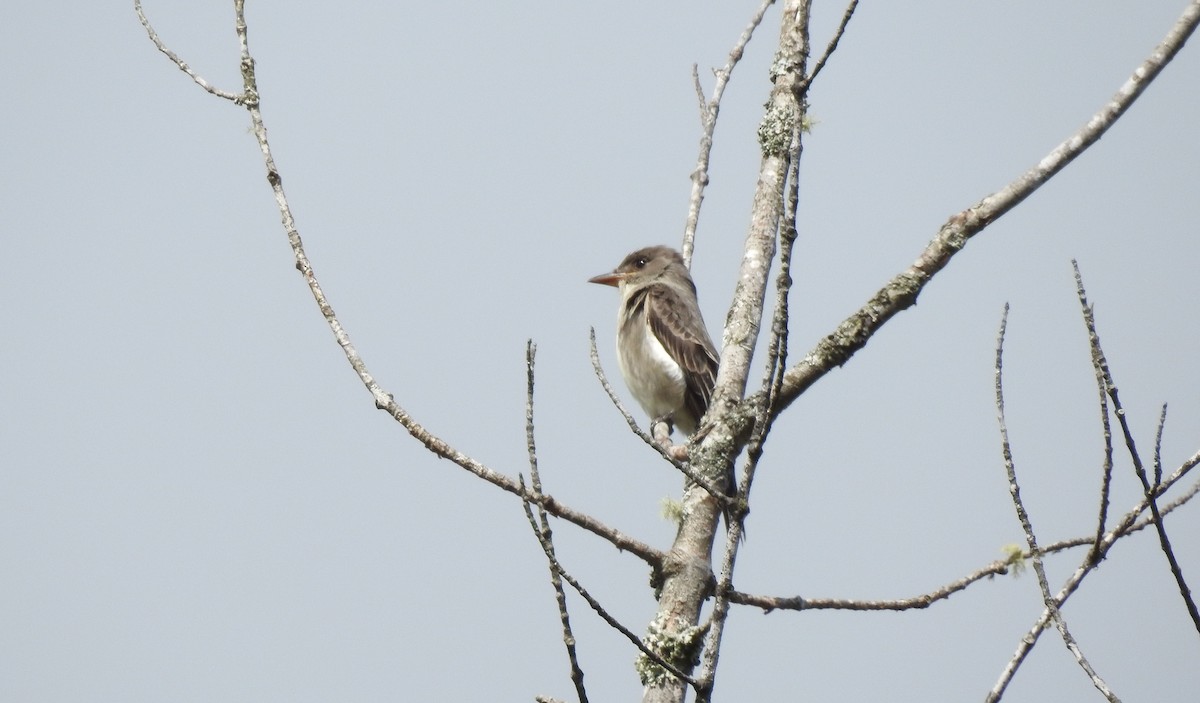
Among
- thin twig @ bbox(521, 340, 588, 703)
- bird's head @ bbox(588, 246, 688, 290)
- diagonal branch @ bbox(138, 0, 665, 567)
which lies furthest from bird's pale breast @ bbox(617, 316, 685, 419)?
thin twig @ bbox(521, 340, 588, 703)

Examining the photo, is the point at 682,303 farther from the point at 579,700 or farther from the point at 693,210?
the point at 579,700

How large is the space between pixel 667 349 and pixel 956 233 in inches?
222

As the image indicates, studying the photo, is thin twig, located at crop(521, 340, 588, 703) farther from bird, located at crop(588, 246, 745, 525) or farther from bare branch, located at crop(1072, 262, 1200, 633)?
bird, located at crop(588, 246, 745, 525)

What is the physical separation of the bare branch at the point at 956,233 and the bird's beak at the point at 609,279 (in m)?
6.44

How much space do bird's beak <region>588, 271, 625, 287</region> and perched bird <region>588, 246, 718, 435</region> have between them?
317 mm

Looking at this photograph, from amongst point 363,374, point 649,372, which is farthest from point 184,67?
point 649,372

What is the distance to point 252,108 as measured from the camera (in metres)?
4.69

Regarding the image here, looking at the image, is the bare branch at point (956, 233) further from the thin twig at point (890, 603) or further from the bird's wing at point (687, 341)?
the bird's wing at point (687, 341)

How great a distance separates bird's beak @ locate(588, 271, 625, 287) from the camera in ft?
33.7

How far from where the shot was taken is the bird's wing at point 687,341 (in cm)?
901

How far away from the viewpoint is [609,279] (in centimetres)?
1032

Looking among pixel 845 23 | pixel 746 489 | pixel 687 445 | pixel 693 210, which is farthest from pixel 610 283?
pixel 746 489

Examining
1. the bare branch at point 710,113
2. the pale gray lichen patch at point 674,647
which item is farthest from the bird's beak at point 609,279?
the pale gray lichen patch at point 674,647

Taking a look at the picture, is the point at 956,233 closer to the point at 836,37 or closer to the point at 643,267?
the point at 836,37
